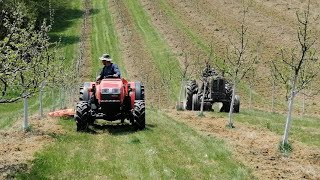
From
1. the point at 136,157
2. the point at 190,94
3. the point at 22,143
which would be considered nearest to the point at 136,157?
the point at 136,157

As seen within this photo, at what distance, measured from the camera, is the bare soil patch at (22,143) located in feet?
35.7

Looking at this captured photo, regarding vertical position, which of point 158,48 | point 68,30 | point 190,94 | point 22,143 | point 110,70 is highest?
point 68,30

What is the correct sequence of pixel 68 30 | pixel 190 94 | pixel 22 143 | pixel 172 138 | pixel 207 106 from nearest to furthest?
pixel 22 143
pixel 172 138
pixel 207 106
pixel 190 94
pixel 68 30

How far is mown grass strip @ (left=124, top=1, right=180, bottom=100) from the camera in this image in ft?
134

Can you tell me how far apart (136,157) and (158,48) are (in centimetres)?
3792

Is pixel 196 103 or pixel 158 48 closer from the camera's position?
pixel 196 103

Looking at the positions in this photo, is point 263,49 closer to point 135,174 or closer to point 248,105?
point 248,105

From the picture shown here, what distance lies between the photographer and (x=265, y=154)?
1315 cm

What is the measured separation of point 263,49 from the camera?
44719 millimetres

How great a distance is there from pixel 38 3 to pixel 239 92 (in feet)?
97.9

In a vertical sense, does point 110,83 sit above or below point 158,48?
below

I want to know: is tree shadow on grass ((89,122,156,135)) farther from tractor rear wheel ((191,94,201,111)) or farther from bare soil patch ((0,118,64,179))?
tractor rear wheel ((191,94,201,111))

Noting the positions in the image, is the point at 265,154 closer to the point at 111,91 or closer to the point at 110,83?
the point at 111,91

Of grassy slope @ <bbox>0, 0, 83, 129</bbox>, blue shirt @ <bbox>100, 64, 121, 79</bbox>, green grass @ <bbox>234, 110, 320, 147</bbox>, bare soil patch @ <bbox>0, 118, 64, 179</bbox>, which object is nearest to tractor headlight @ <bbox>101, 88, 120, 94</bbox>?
blue shirt @ <bbox>100, 64, 121, 79</bbox>
